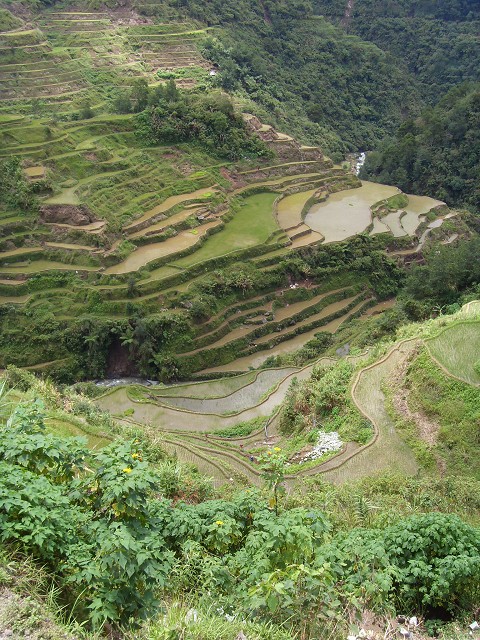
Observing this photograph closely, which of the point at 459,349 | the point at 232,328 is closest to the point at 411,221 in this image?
the point at 232,328

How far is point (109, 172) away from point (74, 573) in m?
23.0

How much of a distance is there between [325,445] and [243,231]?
48.6 ft

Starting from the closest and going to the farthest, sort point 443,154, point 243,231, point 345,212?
point 243,231 → point 345,212 → point 443,154

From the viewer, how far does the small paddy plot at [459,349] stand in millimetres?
9711

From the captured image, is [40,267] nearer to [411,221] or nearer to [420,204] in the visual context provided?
[411,221]

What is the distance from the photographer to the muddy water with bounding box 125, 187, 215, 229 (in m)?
23.0

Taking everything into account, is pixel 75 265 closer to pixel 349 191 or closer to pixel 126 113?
pixel 126 113

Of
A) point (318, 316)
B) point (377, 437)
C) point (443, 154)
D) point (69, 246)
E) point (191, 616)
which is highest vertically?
point (191, 616)

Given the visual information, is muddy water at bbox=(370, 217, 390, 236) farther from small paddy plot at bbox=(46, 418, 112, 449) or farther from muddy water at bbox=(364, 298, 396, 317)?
small paddy plot at bbox=(46, 418, 112, 449)

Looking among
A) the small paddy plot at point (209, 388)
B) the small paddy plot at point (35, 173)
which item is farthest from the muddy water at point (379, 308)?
the small paddy plot at point (35, 173)

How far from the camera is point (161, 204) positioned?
2414cm

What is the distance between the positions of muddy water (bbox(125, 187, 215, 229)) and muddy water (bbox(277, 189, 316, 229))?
11.1 ft

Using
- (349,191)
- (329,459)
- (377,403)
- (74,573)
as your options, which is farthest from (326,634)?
(349,191)

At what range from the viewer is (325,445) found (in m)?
10.6
